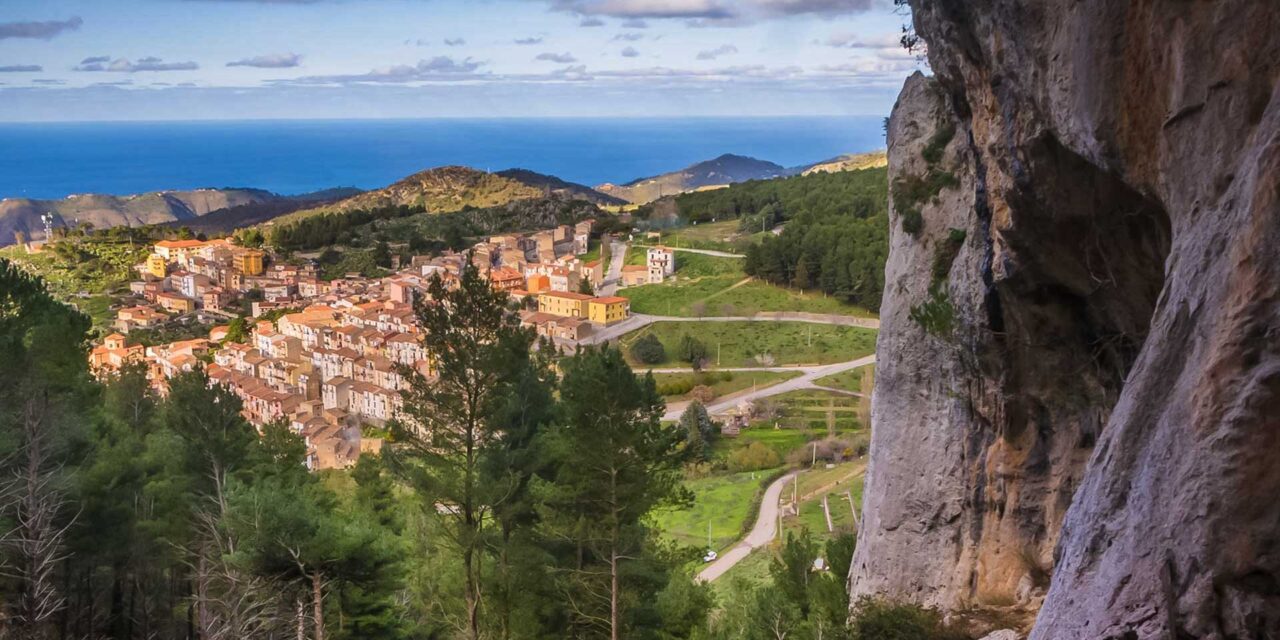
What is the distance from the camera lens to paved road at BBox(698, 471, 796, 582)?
95.9 feet

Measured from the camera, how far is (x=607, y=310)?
6388 centimetres

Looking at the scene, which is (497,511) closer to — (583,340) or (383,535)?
(383,535)

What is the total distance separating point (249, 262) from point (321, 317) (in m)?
27.0

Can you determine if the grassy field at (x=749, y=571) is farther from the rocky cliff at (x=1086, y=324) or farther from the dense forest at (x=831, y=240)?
the dense forest at (x=831, y=240)

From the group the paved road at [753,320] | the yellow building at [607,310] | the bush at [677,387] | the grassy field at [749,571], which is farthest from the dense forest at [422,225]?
the grassy field at [749,571]

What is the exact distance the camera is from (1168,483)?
4984 millimetres

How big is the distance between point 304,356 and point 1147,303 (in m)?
60.7

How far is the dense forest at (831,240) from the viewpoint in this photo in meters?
62.0

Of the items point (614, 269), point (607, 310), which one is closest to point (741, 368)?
point (607, 310)

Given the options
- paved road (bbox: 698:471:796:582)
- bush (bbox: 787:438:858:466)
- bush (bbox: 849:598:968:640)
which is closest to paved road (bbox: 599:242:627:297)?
bush (bbox: 787:438:858:466)

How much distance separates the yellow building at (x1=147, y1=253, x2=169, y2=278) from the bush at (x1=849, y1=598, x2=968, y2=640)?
9136 centimetres

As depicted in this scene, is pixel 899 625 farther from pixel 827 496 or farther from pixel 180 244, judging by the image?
pixel 180 244

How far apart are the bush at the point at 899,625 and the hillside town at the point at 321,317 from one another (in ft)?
96.5

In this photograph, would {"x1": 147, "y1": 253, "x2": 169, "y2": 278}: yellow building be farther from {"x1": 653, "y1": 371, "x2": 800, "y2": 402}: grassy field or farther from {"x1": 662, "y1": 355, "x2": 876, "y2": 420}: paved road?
{"x1": 662, "y1": 355, "x2": 876, "y2": 420}: paved road
